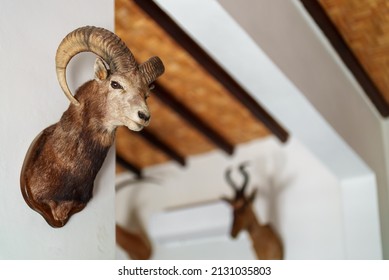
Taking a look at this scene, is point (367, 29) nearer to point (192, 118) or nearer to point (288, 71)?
point (288, 71)

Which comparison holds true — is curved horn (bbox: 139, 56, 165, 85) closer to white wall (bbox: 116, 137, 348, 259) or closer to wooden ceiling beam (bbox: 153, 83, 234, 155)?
wooden ceiling beam (bbox: 153, 83, 234, 155)

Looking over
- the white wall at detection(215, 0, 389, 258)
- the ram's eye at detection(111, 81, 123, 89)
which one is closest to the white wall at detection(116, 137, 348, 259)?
the white wall at detection(215, 0, 389, 258)

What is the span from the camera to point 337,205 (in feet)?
17.5

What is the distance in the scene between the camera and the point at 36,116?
244cm

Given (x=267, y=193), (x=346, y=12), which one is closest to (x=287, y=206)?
(x=267, y=193)

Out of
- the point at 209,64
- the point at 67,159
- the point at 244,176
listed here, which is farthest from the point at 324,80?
the point at 67,159

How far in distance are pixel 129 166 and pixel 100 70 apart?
4.43 meters

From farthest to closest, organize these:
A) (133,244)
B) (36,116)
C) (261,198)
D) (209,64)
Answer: (133,244) < (261,198) < (209,64) < (36,116)

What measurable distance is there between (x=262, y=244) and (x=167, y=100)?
4.90 ft

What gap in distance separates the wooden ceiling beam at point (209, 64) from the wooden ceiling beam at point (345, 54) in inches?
34.2

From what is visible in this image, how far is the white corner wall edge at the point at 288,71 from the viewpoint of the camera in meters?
3.47

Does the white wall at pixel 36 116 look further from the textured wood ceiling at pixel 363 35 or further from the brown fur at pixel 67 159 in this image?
the textured wood ceiling at pixel 363 35

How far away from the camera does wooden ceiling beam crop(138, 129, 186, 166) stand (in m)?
6.20

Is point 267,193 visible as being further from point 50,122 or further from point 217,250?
point 50,122
